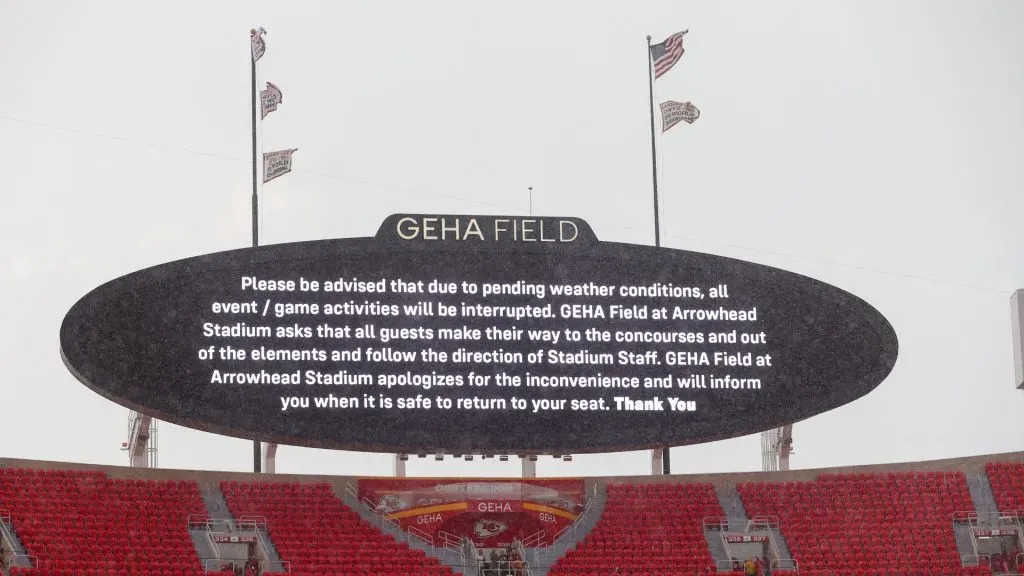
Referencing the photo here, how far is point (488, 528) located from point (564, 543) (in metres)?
1.08

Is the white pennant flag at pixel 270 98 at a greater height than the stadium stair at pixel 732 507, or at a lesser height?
greater

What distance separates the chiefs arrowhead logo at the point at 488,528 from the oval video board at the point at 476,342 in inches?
73.1

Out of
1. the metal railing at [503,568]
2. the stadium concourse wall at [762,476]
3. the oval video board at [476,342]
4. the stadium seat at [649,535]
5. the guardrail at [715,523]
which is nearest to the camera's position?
the oval video board at [476,342]

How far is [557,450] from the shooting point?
22.8 m

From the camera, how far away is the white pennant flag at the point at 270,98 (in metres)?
26.3

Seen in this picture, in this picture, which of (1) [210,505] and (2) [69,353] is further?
(1) [210,505]

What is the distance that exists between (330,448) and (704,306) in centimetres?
526

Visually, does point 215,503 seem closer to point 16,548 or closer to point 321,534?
point 321,534

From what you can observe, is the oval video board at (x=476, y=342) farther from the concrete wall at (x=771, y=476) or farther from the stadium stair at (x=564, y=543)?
the concrete wall at (x=771, y=476)

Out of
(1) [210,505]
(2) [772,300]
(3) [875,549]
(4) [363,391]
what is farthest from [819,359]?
(1) [210,505]

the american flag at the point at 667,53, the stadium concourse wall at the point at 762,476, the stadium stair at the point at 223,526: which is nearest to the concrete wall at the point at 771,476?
the stadium concourse wall at the point at 762,476

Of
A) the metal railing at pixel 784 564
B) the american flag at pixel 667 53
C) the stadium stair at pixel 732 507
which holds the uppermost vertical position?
the american flag at pixel 667 53

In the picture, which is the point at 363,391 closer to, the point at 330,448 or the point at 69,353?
the point at 330,448

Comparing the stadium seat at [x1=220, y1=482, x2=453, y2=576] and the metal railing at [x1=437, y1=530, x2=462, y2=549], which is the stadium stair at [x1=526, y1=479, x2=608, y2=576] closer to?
the metal railing at [x1=437, y1=530, x2=462, y2=549]
